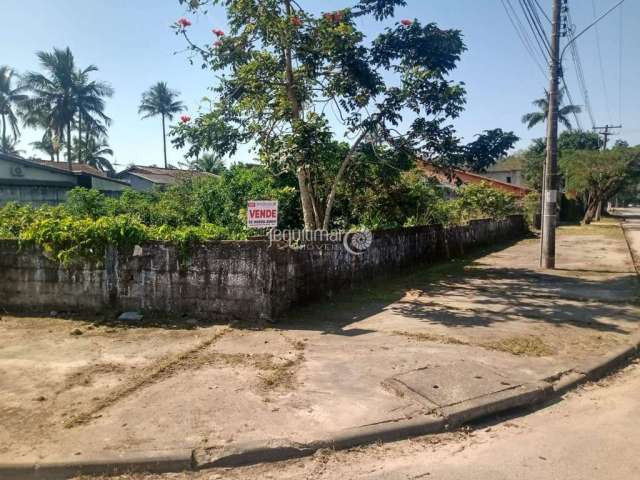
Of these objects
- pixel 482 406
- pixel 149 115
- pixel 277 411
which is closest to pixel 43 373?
pixel 277 411

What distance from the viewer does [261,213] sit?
6.99 metres

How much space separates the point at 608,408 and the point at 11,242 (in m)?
8.36

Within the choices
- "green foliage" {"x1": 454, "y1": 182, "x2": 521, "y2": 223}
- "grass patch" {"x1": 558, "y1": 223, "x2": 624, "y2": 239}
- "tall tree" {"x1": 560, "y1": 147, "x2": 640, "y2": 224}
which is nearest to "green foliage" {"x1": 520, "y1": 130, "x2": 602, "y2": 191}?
"tall tree" {"x1": 560, "y1": 147, "x2": 640, "y2": 224}

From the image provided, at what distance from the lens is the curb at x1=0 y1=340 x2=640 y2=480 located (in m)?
3.11

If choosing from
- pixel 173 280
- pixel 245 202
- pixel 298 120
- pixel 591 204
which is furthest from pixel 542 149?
pixel 173 280

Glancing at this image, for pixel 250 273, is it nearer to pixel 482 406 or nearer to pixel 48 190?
pixel 482 406

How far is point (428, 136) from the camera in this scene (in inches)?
394

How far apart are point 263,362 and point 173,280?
255cm

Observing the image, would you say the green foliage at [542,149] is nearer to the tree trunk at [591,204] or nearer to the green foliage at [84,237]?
the tree trunk at [591,204]

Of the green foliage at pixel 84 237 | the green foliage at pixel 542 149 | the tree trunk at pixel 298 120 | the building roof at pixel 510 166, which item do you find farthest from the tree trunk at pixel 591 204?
the green foliage at pixel 84 237

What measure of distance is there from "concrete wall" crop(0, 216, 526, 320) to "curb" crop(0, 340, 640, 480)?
333cm

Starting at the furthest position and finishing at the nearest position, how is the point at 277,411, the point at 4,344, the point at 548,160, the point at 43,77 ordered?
1. the point at 43,77
2. the point at 548,160
3. the point at 4,344
4. the point at 277,411

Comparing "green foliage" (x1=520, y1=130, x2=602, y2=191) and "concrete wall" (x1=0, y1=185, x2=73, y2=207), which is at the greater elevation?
"green foliage" (x1=520, y1=130, x2=602, y2=191)

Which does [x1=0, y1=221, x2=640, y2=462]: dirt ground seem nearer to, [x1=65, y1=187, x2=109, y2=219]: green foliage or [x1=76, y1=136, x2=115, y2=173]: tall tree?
[x1=65, y1=187, x2=109, y2=219]: green foliage
